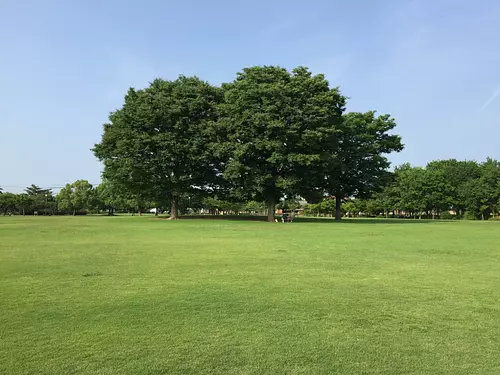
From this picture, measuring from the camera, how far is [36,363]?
154 inches

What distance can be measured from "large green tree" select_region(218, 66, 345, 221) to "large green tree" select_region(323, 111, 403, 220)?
620cm

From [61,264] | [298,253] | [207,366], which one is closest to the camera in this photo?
[207,366]

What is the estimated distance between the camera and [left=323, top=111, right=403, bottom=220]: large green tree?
4339 cm

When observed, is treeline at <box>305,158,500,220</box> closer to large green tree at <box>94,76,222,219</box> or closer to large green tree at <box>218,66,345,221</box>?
large green tree at <box>218,66,345,221</box>

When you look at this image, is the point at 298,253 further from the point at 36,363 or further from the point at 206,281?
the point at 36,363

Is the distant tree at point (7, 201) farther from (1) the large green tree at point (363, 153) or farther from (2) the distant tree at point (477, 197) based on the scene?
(2) the distant tree at point (477, 197)

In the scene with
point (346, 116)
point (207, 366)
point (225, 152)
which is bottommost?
point (207, 366)

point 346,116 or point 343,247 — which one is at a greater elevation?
point 346,116

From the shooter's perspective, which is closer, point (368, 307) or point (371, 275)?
point (368, 307)

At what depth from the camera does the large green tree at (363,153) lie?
43.4 meters

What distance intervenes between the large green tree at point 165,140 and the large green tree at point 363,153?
13220 mm

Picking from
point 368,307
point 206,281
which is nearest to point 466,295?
point 368,307

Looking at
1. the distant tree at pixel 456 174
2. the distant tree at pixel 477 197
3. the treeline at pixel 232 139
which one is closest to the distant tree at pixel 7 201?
the treeline at pixel 232 139

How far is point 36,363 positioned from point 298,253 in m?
9.17
